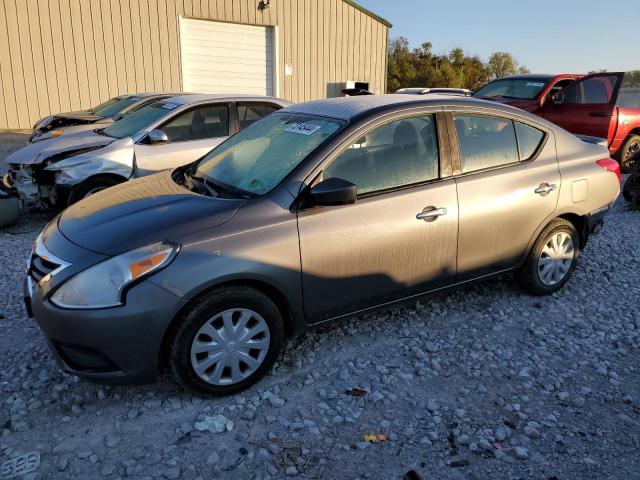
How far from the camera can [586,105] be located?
924 cm

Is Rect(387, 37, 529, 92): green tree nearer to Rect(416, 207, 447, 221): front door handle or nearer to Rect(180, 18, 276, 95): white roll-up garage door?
Rect(180, 18, 276, 95): white roll-up garage door

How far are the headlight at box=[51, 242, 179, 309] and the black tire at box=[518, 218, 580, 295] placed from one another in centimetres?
294

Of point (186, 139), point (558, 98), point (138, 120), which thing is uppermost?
point (558, 98)

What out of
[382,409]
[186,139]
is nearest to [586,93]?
[186,139]

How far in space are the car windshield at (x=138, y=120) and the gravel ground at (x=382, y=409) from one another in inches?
131

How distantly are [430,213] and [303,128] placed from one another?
1069 mm

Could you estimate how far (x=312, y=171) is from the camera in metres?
3.28

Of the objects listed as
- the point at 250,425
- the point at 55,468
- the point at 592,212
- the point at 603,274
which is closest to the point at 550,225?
the point at 592,212

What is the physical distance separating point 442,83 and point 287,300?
33.2 m

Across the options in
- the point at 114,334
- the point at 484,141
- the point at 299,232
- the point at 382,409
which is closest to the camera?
the point at 114,334

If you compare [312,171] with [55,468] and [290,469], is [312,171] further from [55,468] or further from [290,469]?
[55,468]

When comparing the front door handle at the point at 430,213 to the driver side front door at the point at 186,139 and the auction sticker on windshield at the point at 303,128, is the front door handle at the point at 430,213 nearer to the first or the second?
the auction sticker on windshield at the point at 303,128

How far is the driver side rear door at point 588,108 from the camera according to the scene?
30.1ft

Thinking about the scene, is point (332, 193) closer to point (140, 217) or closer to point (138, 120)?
point (140, 217)
